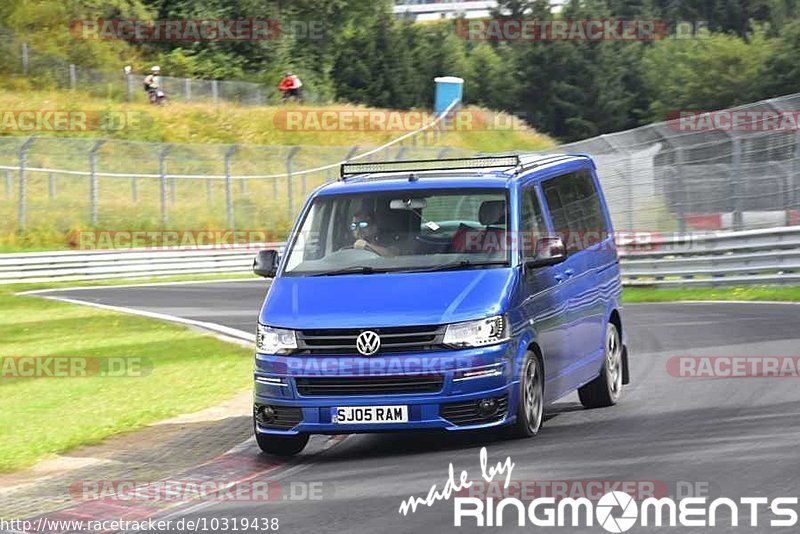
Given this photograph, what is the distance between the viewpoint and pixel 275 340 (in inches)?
405

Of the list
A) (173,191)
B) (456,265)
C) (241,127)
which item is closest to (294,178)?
(173,191)

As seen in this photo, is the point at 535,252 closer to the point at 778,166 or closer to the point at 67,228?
the point at 778,166

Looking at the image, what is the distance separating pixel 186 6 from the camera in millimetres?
69812

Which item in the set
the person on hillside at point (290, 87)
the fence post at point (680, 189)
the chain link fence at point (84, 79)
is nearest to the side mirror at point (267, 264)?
the fence post at point (680, 189)

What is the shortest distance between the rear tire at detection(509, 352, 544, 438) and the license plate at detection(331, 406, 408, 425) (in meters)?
0.85

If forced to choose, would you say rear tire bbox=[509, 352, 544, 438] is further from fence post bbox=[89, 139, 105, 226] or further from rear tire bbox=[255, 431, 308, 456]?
fence post bbox=[89, 139, 105, 226]

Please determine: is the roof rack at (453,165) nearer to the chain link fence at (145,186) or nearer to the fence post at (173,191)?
the chain link fence at (145,186)

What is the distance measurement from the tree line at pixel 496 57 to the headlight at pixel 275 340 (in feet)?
180

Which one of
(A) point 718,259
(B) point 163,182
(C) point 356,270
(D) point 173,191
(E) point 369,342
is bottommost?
(D) point 173,191

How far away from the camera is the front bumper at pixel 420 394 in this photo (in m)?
9.91

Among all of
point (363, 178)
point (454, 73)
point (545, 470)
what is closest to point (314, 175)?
point (363, 178)

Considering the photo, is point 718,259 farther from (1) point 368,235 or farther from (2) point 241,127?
(2) point 241,127

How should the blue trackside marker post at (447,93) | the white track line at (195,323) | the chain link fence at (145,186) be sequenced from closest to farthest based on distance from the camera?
the white track line at (195,323) → the chain link fence at (145,186) → the blue trackside marker post at (447,93)

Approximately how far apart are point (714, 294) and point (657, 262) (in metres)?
2.22
